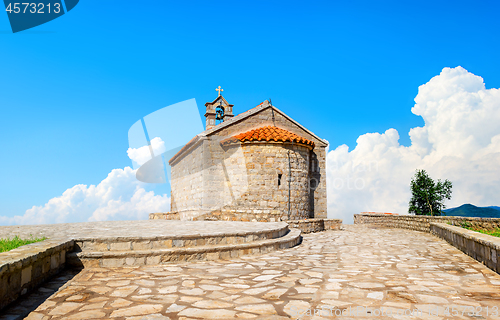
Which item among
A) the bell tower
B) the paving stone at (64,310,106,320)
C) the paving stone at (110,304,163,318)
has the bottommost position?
the paving stone at (64,310,106,320)

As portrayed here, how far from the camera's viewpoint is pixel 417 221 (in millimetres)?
14336

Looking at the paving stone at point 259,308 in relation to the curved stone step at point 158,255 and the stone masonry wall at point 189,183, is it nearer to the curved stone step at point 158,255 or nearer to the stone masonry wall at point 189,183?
the curved stone step at point 158,255

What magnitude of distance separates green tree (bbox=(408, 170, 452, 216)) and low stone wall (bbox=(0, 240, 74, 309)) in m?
29.4

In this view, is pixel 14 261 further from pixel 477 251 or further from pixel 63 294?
pixel 477 251

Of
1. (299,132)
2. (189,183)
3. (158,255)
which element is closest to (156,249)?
(158,255)

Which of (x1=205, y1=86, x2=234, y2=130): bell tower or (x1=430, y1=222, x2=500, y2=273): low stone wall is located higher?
(x1=205, y1=86, x2=234, y2=130): bell tower

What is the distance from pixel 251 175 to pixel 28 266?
31.4 feet

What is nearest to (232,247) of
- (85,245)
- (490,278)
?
(85,245)

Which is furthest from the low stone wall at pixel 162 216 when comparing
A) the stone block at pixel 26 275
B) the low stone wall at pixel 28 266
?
the stone block at pixel 26 275

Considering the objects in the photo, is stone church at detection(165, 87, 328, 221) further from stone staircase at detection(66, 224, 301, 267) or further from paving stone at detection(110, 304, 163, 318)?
paving stone at detection(110, 304, 163, 318)

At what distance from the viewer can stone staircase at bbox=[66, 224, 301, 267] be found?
4.91m

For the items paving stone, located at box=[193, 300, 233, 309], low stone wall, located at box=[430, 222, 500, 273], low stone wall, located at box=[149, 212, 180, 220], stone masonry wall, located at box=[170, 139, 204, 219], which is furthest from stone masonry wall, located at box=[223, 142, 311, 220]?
paving stone, located at box=[193, 300, 233, 309]

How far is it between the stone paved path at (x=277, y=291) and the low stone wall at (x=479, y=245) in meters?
0.20

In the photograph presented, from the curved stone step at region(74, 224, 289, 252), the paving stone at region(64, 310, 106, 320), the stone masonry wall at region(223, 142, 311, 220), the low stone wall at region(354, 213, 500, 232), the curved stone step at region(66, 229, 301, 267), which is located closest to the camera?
the paving stone at region(64, 310, 106, 320)
